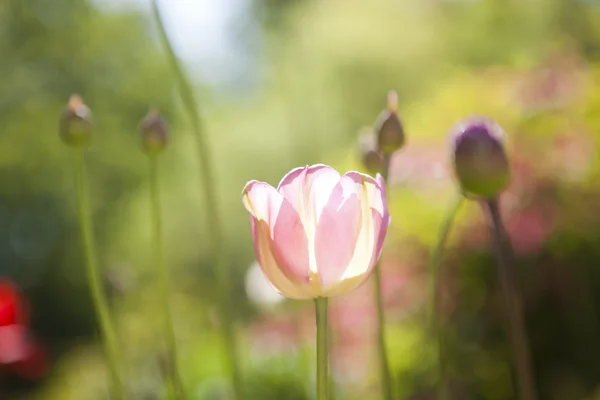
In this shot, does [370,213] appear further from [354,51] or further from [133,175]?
[133,175]

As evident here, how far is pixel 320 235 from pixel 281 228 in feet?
0.06

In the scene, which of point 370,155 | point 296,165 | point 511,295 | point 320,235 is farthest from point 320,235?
point 296,165

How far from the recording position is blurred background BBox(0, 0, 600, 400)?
146cm

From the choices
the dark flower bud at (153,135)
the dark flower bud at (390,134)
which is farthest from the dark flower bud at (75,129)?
the dark flower bud at (390,134)

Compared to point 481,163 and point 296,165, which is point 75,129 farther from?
point 296,165

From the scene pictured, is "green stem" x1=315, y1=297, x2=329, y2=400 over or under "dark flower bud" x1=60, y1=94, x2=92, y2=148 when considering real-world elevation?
under

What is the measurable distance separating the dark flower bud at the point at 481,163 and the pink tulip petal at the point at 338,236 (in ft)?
0.31

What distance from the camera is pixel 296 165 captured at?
320 centimetres

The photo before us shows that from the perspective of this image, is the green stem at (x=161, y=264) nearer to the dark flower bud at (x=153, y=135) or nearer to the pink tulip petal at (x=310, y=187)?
the dark flower bud at (x=153, y=135)

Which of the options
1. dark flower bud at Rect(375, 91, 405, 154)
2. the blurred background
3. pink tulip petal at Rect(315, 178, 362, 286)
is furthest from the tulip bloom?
the blurred background

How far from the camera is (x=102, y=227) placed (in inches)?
167

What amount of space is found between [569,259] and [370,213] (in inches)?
52.2

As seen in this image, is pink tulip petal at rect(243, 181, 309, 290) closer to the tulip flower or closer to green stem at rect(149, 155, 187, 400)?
the tulip flower

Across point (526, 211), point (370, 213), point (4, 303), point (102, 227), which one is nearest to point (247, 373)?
point (4, 303)
